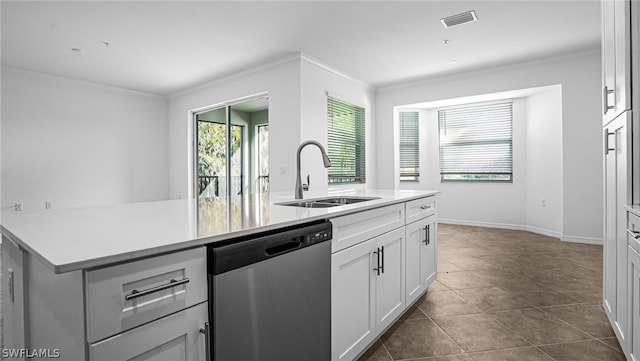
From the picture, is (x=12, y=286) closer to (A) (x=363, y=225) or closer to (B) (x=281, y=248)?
(B) (x=281, y=248)

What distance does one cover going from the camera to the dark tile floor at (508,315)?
182 cm

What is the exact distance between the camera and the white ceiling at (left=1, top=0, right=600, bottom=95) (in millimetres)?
3172

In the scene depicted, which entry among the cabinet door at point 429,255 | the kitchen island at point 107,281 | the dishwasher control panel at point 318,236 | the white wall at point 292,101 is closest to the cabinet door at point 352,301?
the dishwasher control panel at point 318,236

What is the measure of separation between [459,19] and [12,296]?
402cm

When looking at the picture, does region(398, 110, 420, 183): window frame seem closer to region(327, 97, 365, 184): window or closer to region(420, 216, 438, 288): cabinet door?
region(327, 97, 365, 184): window

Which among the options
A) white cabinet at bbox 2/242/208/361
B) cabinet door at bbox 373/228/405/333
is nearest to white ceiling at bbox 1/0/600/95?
cabinet door at bbox 373/228/405/333

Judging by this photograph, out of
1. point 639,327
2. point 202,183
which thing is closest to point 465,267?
point 639,327

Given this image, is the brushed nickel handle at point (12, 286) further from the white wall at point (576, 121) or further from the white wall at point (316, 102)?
the white wall at point (576, 121)

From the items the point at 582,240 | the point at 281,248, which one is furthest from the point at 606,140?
the point at 582,240

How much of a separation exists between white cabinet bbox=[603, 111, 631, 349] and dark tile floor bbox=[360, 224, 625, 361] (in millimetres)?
276

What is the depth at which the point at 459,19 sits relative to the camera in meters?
3.41

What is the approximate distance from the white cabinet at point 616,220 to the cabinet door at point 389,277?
1.06 m

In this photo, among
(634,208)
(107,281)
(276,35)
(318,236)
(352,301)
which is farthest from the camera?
(276,35)

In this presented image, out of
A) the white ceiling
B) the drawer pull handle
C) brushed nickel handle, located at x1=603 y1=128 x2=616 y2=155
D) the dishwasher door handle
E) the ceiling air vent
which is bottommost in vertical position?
the drawer pull handle
